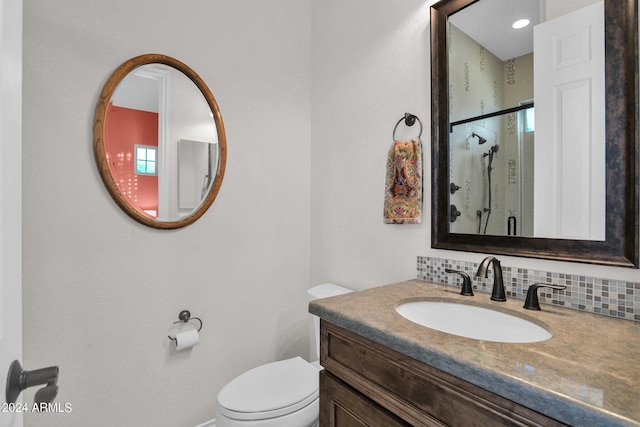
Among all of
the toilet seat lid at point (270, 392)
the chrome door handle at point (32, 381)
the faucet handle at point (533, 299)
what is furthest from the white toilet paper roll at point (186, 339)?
the faucet handle at point (533, 299)

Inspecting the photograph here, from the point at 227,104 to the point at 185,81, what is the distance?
0.24m

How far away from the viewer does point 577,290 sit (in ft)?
3.14

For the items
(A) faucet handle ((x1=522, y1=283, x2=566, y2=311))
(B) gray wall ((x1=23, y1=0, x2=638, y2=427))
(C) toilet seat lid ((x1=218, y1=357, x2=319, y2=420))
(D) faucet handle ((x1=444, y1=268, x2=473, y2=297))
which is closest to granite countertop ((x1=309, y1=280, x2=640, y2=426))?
(A) faucet handle ((x1=522, y1=283, x2=566, y2=311))

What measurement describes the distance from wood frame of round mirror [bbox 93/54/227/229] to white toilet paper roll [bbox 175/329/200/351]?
1.81 ft

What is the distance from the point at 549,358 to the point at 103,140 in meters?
1.75

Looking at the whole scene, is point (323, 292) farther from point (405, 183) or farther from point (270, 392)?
point (405, 183)

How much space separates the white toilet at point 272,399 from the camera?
1200mm

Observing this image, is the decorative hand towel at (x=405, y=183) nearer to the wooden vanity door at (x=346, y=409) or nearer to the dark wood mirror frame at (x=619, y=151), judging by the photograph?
the dark wood mirror frame at (x=619, y=151)

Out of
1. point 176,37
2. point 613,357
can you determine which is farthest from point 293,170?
point 613,357

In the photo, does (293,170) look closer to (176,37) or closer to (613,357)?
(176,37)

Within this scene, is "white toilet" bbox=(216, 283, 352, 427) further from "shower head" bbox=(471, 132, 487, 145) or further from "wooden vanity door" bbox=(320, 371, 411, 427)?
"shower head" bbox=(471, 132, 487, 145)

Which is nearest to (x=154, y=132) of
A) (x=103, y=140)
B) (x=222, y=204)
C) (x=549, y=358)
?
(x=103, y=140)

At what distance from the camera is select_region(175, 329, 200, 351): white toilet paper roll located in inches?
60.2

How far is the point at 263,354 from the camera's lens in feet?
6.30
